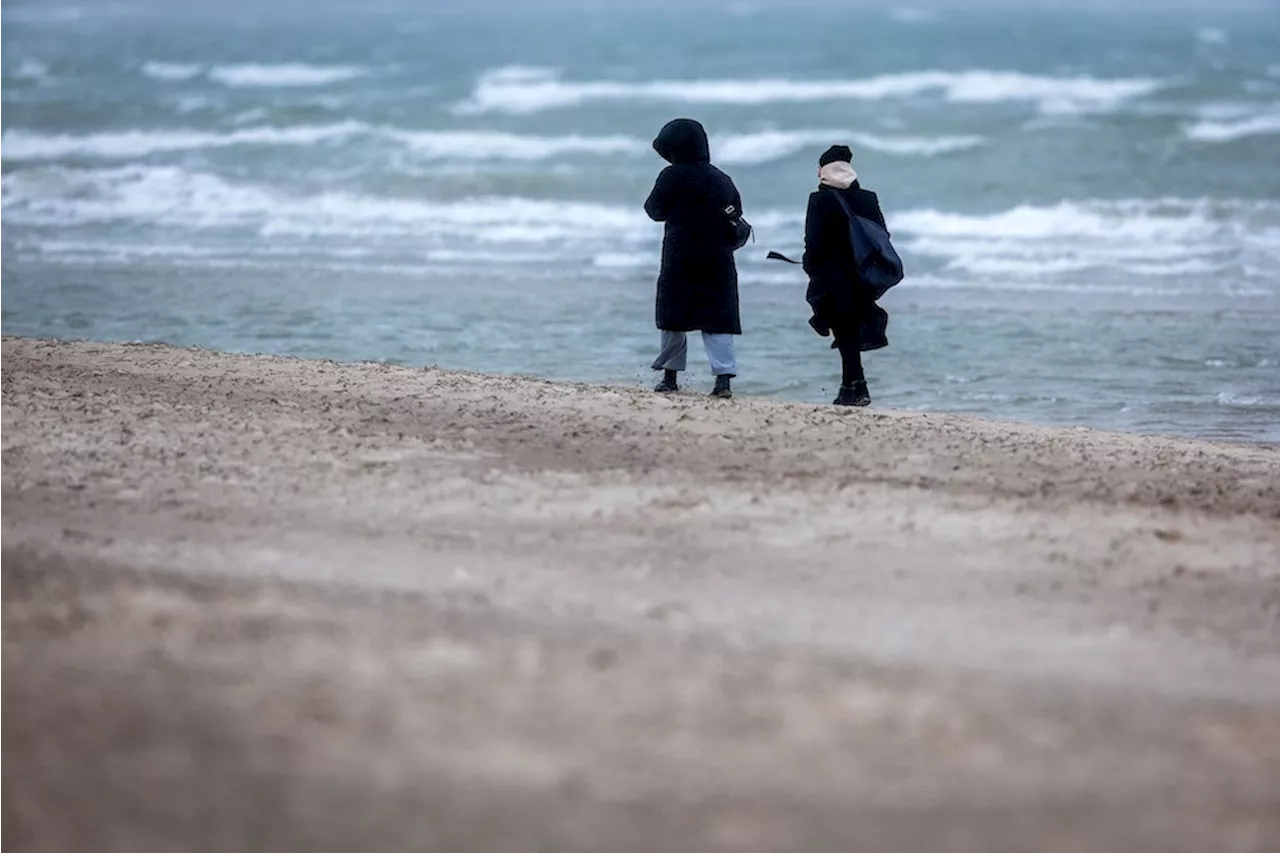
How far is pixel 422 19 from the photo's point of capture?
227 feet

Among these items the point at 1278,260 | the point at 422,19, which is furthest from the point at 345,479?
the point at 422,19

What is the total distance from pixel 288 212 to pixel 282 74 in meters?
21.6

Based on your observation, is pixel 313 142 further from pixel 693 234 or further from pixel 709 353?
pixel 693 234

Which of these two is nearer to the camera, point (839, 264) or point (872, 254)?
point (872, 254)

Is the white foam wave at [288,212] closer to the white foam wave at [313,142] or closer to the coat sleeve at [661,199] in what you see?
the white foam wave at [313,142]

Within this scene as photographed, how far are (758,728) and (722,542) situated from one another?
5.17 feet

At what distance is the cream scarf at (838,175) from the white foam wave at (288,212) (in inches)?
373

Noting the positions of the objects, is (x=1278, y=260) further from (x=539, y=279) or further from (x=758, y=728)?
(x=758, y=728)

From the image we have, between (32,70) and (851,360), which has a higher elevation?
(32,70)

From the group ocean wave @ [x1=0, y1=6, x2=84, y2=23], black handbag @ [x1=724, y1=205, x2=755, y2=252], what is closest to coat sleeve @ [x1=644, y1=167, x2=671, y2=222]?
black handbag @ [x1=724, y1=205, x2=755, y2=252]

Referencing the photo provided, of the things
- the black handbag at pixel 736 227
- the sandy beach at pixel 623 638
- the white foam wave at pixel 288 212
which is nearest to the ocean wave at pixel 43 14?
the white foam wave at pixel 288 212

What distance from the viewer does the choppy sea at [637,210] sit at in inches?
441

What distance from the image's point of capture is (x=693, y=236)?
833 centimetres

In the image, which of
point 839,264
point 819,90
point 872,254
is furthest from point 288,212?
point 819,90
